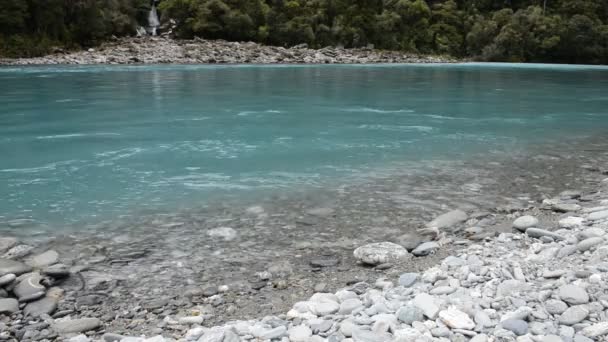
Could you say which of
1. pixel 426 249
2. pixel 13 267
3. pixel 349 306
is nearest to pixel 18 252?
pixel 13 267

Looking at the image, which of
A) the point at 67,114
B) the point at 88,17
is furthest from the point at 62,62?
the point at 67,114

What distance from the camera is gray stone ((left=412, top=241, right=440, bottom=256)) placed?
16.6 feet

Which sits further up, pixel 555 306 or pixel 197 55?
pixel 197 55

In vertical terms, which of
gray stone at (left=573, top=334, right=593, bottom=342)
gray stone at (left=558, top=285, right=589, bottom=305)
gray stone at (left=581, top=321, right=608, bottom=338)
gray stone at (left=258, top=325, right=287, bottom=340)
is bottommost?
gray stone at (left=258, top=325, right=287, bottom=340)

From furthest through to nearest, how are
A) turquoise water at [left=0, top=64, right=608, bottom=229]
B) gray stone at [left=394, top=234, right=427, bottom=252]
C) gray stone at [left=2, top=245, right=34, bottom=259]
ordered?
turquoise water at [left=0, top=64, right=608, bottom=229], gray stone at [left=394, top=234, right=427, bottom=252], gray stone at [left=2, top=245, right=34, bottom=259]

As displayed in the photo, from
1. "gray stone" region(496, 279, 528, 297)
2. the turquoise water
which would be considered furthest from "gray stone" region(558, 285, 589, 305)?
the turquoise water

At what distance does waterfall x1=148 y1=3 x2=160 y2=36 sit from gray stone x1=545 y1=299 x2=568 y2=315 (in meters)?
62.0

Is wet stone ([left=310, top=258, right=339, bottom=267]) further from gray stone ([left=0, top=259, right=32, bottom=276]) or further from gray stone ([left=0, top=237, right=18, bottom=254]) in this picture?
gray stone ([left=0, top=237, right=18, bottom=254])

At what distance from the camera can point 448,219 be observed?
19.6 ft

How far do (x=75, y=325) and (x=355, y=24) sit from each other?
68678 millimetres

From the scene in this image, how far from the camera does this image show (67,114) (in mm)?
14414

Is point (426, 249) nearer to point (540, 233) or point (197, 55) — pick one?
point (540, 233)

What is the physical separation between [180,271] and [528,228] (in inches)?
141

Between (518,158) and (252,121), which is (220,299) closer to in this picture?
(518,158)
